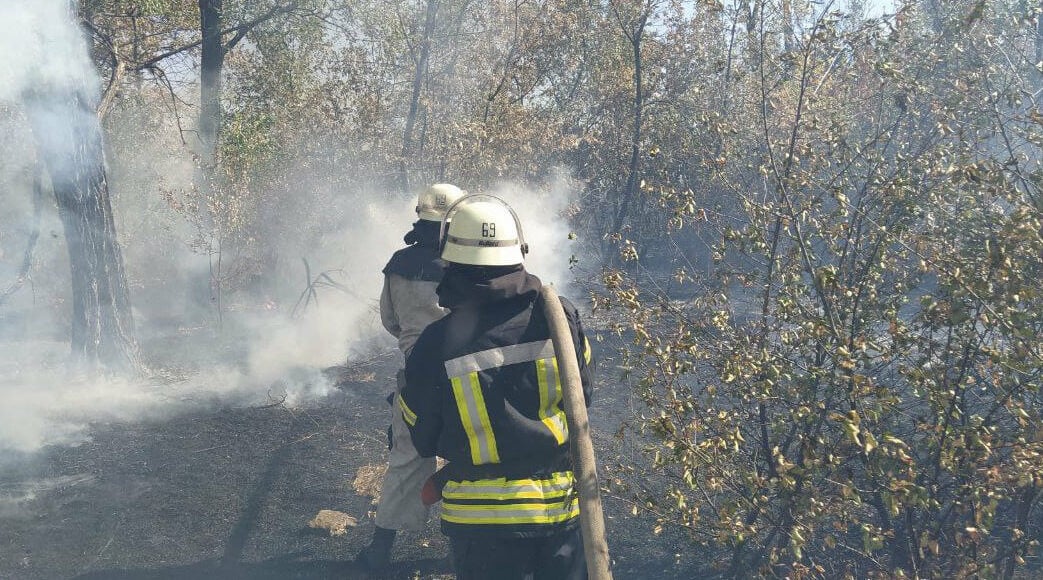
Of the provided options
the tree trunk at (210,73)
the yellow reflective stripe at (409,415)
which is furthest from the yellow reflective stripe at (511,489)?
the tree trunk at (210,73)

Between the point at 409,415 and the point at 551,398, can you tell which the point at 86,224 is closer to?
the point at 409,415

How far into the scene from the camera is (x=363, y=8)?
14.9 m

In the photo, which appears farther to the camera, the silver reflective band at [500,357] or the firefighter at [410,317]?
the firefighter at [410,317]

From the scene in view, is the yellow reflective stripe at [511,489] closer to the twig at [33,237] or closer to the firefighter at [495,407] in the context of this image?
the firefighter at [495,407]

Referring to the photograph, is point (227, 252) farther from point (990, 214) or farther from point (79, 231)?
point (990, 214)

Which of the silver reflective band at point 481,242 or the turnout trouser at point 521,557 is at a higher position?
the silver reflective band at point 481,242

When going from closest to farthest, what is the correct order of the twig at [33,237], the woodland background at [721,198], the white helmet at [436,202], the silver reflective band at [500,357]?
the silver reflective band at [500,357]
the woodland background at [721,198]
the white helmet at [436,202]
the twig at [33,237]

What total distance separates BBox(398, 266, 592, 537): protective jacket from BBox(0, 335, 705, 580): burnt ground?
68.4 inches

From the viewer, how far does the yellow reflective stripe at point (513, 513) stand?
103 inches

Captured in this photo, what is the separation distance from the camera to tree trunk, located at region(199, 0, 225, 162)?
11.6 metres

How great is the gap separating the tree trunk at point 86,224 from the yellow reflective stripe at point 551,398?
7.31 metres

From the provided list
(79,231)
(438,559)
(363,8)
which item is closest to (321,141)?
(363,8)

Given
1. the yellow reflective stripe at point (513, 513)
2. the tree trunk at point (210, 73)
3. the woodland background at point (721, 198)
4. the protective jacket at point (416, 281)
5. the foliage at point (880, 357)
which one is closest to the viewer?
the yellow reflective stripe at point (513, 513)

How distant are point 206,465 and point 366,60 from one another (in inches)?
469
